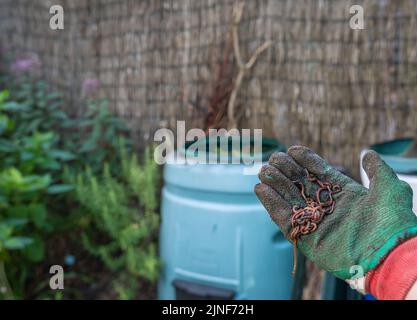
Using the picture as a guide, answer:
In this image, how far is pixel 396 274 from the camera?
42.7 inches

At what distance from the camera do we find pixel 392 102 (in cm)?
226

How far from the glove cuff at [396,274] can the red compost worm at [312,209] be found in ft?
0.60

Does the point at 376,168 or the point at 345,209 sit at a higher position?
the point at 376,168

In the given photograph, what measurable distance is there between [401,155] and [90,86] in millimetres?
1879

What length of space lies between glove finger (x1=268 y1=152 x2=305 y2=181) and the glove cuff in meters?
0.31

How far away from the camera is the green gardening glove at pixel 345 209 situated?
116 centimetres

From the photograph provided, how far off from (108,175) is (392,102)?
142 cm

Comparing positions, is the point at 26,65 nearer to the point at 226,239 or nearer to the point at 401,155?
the point at 226,239

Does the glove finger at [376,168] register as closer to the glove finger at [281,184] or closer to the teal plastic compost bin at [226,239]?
the glove finger at [281,184]

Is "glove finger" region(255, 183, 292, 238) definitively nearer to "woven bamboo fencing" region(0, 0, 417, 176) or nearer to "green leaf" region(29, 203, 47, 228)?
"woven bamboo fencing" region(0, 0, 417, 176)

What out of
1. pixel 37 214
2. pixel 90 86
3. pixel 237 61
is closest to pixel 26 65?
pixel 90 86

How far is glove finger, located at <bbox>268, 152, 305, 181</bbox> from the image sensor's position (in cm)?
131
